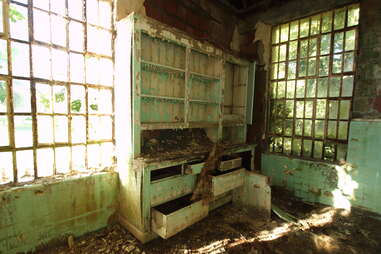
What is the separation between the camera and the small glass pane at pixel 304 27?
2957 mm

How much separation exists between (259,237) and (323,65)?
8.58 feet

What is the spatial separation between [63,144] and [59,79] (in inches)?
26.6

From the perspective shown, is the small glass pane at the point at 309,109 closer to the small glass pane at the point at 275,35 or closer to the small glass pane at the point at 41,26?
the small glass pane at the point at 275,35

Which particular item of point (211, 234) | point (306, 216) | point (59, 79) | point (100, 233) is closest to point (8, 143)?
point (59, 79)

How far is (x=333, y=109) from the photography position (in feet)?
9.02

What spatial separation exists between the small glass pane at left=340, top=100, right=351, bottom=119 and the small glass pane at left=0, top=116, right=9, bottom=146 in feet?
13.0

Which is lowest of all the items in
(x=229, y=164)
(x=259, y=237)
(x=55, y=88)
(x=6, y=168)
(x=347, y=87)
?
(x=259, y=237)

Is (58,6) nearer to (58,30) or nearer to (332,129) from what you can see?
(58,30)

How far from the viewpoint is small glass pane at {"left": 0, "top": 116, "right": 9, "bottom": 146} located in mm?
1624

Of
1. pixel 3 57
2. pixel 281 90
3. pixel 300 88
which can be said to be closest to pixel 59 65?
pixel 3 57

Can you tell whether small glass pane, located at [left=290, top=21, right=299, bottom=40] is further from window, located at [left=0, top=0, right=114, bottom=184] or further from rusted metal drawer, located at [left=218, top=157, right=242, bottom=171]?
window, located at [left=0, top=0, right=114, bottom=184]

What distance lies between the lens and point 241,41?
3719 millimetres

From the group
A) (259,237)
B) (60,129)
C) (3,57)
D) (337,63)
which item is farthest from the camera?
(337,63)

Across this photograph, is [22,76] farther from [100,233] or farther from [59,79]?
[100,233]
